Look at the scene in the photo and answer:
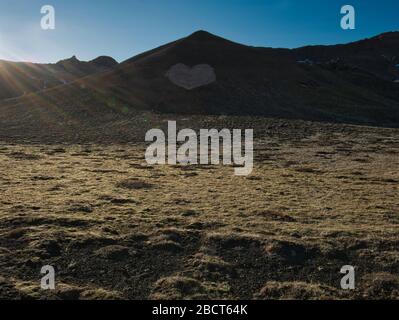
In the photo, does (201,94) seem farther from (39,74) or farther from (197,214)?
(39,74)

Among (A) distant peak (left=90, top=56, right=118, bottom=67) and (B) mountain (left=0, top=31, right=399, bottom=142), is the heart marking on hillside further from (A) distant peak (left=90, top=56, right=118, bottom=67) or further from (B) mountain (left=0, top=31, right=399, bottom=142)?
(A) distant peak (left=90, top=56, right=118, bottom=67)

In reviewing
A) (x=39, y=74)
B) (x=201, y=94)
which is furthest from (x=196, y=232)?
(x=39, y=74)

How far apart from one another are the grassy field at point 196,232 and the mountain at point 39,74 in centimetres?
7843

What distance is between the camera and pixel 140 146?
36.9m

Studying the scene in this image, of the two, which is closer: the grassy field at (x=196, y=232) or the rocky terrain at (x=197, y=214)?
the grassy field at (x=196, y=232)

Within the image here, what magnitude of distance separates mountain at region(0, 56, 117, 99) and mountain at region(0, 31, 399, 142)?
31.2 m

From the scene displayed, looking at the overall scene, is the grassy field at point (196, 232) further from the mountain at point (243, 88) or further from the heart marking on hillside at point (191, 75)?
the heart marking on hillside at point (191, 75)

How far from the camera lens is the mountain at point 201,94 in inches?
2156

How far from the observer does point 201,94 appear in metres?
63.2

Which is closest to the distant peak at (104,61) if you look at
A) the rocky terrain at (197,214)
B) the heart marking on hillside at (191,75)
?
the heart marking on hillside at (191,75)
